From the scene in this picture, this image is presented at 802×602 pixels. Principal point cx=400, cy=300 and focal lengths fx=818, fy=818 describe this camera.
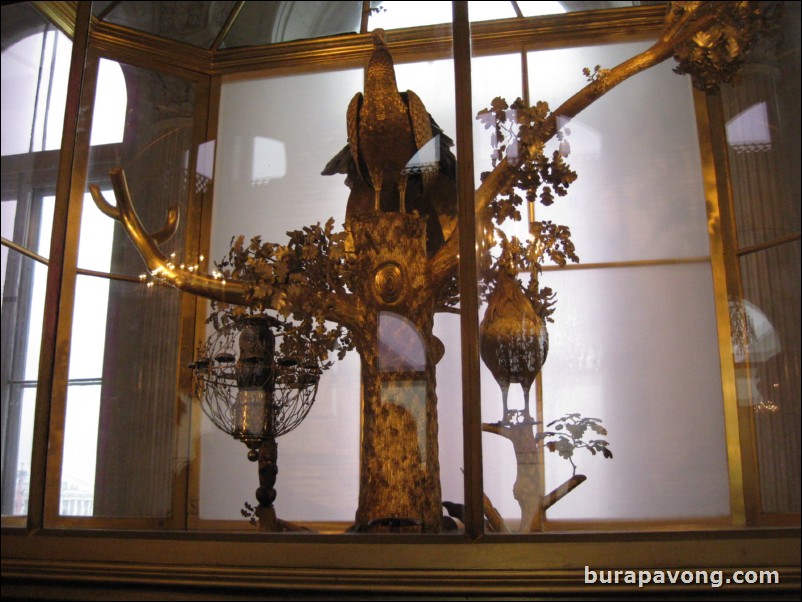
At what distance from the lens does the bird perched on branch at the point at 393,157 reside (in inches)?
50.1

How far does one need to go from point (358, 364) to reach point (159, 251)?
19.7 inches

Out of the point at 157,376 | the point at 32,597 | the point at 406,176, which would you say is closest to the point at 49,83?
the point at 157,376

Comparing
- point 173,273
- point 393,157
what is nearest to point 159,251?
point 173,273

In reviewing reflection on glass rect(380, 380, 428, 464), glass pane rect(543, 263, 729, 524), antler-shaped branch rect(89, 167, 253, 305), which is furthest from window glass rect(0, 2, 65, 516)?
glass pane rect(543, 263, 729, 524)

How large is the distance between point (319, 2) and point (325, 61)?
12.7 inches

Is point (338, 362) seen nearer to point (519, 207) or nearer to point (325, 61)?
point (519, 207)

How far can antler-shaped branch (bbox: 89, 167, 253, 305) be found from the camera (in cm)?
142

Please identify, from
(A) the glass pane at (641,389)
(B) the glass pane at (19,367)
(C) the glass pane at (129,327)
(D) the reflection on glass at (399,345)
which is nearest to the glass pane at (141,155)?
(C) the glass pane at (129,327)

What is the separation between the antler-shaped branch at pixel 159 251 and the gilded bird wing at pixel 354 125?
29 centimetres

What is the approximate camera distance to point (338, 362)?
131cm

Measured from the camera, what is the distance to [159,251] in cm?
153

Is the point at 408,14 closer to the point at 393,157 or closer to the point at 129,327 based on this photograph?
the point at 393,157

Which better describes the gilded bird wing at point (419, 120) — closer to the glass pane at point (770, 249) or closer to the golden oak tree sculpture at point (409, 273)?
the golden oak tree sculpture at point (409, 273)

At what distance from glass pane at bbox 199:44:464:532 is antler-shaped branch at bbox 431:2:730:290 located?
0.16 feet
